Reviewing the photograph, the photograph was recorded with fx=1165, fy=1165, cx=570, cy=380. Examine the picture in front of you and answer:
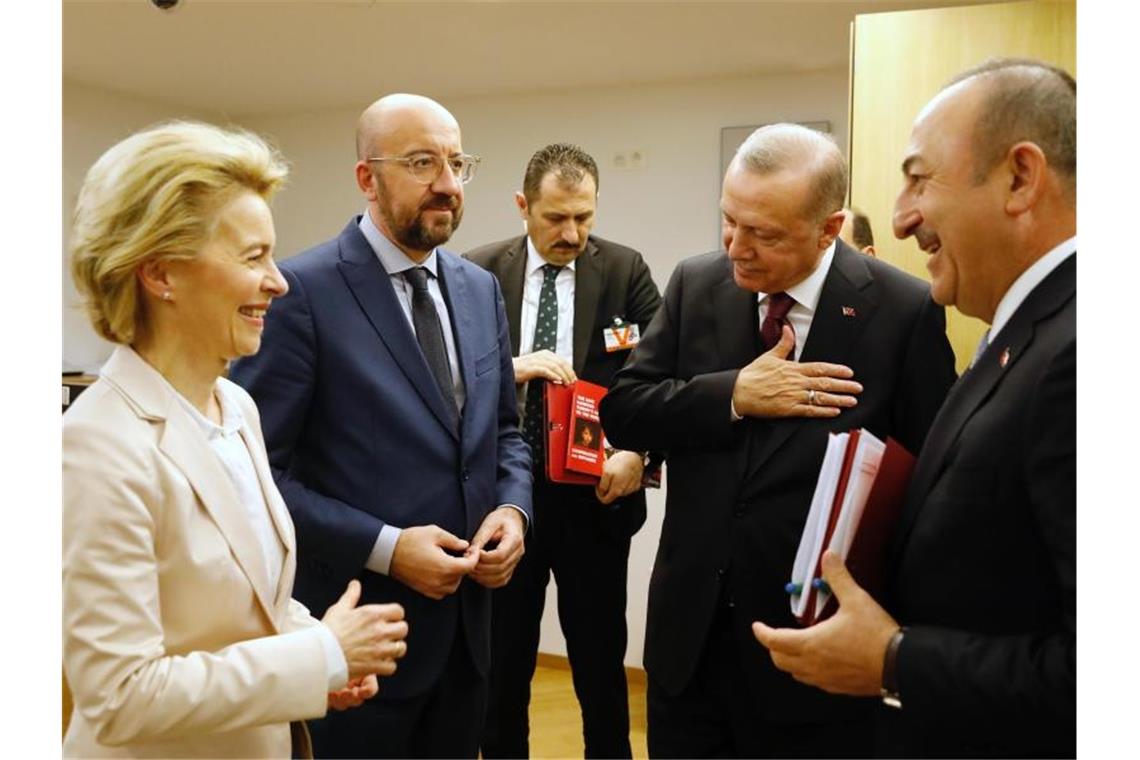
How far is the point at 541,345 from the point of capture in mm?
3762

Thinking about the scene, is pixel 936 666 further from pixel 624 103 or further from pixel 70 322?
pixel 70 322

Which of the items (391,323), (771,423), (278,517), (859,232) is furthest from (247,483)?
(859,232)

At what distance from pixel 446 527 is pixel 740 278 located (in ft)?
2.56

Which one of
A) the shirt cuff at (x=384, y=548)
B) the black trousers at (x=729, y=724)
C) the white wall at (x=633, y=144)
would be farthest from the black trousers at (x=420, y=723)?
the white wall at (x=633, y=144)

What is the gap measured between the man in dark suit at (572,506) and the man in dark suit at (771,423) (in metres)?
1.32

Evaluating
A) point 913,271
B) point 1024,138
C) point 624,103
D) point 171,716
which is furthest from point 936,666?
point 624,103

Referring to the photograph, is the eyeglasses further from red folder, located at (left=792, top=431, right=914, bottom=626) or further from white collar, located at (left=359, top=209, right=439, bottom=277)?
red folder, located at (left=792, top=431, right=914, bottom=626)

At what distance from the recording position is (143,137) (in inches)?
63.1

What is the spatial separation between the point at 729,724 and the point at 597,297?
1.83 metres

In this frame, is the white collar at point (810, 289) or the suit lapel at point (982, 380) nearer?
the suit lapel at point (982, 380)

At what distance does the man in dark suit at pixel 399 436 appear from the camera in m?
2.28

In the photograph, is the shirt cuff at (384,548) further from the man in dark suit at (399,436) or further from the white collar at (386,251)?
the white collar at (386,251)

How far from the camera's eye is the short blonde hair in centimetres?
156

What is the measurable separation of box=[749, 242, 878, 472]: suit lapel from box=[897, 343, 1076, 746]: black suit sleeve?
30.6 inches
